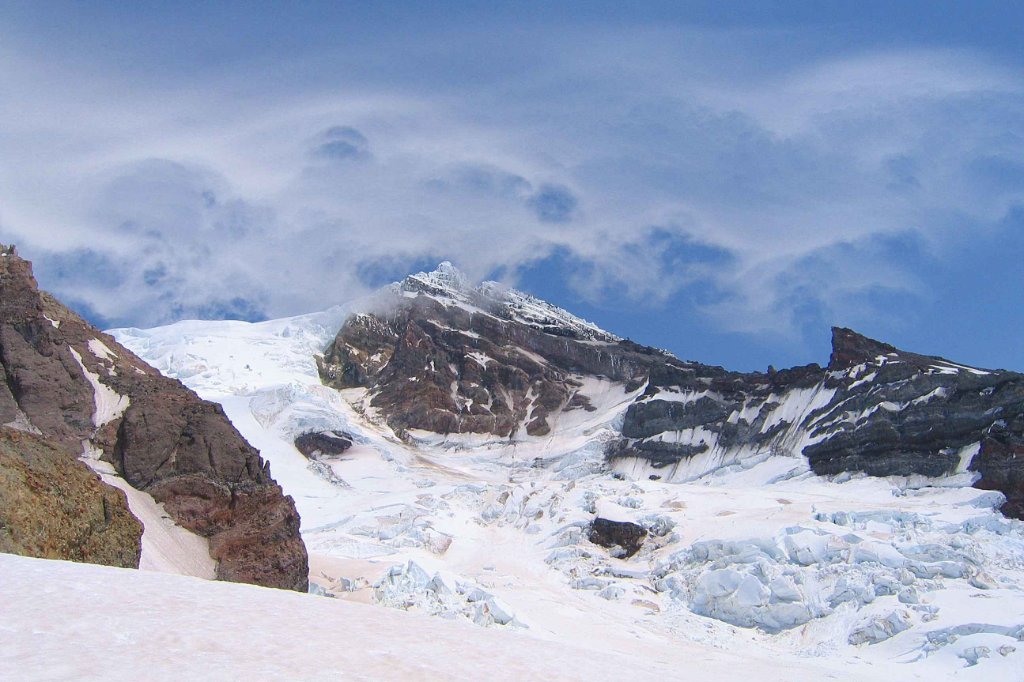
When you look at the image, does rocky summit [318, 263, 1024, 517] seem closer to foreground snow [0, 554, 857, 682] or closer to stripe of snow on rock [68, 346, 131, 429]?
foreground snow [0, 554, 857, 682]

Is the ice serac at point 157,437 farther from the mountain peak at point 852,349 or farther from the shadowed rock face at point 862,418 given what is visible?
the mountain peak at point 852,349

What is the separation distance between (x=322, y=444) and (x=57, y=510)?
340 feet

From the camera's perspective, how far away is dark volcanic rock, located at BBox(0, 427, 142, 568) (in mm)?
22844

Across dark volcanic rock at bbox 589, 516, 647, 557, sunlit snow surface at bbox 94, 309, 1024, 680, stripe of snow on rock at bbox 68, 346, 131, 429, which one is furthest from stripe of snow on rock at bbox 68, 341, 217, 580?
dark volcanic rock at bbox 589, 516, 647, 557

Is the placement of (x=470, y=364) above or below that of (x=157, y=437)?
above

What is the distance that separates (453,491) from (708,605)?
45455mm

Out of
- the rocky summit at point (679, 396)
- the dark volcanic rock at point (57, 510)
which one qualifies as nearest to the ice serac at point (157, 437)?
the dark volcanic rock at point (57, 510)

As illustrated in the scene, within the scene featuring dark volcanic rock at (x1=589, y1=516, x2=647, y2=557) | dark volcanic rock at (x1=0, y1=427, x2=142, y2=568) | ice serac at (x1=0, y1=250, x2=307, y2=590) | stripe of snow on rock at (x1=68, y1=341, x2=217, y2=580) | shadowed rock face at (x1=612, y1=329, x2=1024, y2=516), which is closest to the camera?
dark volcanic rock at (x1=0, y1=427, x2=142, y2=568)

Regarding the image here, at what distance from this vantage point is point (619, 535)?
67938mm

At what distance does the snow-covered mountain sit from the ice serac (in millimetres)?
6695

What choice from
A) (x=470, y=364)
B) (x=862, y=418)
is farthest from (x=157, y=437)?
(x=470, y=364)

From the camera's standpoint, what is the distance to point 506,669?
13164 millimetres

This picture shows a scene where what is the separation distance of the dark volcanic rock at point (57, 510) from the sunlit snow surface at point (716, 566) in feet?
39.4

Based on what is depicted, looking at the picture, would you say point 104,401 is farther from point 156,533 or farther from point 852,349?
point 852,349
